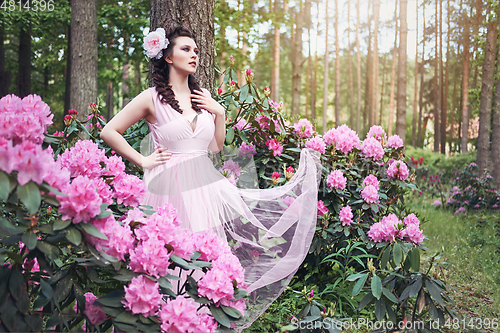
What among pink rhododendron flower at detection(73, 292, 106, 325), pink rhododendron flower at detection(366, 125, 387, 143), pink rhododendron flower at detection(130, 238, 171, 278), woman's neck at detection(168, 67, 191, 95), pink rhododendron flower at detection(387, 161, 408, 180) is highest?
woman's neck at detection(168, 67, 191, 95)

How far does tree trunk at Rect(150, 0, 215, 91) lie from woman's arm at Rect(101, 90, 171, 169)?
2.78ft

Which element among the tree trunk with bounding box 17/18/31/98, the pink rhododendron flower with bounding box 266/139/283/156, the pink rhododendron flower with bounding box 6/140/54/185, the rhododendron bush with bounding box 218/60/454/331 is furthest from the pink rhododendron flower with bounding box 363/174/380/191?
the tree trunk with bounding box 17/18/31/98

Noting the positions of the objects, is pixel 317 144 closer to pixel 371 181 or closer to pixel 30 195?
pixel 371 181

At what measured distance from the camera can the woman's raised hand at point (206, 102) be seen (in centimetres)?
239

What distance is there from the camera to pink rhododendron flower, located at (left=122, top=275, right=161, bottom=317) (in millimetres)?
1324

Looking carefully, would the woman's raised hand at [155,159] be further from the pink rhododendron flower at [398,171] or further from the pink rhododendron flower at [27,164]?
the pink rhododendron flower at [398,171]

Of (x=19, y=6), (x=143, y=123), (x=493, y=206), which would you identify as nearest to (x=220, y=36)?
(x=19, y=6)

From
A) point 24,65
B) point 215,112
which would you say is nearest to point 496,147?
point 215,112

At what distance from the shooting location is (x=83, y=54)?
6.10m

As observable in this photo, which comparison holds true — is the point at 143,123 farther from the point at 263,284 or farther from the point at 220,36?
the point at 220,36

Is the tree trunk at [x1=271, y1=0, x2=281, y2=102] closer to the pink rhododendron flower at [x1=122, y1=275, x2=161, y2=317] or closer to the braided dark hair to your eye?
the braided dark hair

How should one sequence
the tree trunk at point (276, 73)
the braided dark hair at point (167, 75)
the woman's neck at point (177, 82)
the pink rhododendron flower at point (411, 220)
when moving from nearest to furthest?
the braided dark hair at point (167, 75)
the woman's neck at point (177, 82)
the pink rhododendron flower at point (411, 220)
the tree trunk at point (276, 73)

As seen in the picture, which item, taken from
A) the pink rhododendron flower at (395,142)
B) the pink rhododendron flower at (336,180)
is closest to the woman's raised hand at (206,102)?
the pink rhododendron flower at (336,180)

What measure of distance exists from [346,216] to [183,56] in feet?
5.76
